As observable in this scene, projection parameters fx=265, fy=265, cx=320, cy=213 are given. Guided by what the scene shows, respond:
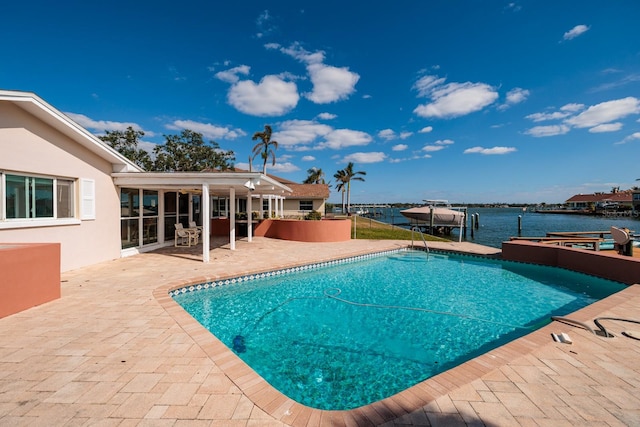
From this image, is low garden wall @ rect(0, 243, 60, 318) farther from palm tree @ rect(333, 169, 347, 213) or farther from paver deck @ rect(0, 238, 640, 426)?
palm tree @ rect(333, 169, 347, 213)

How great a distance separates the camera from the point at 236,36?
15523 millimetres

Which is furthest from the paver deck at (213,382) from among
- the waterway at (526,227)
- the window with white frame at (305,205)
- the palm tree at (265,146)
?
the palm tree at (265,146)

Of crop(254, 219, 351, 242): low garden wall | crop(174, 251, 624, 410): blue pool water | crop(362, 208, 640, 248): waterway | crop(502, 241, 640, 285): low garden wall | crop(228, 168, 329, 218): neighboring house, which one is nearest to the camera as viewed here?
crop(174, 251, 624, 410): blue pool water

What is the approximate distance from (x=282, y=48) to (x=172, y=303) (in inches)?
670

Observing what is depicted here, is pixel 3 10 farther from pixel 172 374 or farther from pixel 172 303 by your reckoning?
pixel 172 374

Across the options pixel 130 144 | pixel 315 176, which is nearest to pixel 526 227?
pixel 315 176

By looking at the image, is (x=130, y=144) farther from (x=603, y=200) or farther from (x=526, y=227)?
(x=603, y=200)

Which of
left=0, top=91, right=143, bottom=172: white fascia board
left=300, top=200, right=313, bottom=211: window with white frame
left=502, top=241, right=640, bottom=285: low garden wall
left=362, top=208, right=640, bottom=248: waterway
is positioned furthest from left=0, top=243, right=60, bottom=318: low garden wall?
left=362, top=208, right=640, bottom=248: waterway

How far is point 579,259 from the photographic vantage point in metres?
9.64

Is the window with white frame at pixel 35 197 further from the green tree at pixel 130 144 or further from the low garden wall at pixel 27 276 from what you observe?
the green tree at pixel 130 144

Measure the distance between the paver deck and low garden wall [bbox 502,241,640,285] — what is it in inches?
193

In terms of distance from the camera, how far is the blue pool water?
13.1ft

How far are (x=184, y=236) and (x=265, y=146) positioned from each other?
78.7 feet

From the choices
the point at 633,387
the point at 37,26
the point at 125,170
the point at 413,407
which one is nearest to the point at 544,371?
the point at 633,387
